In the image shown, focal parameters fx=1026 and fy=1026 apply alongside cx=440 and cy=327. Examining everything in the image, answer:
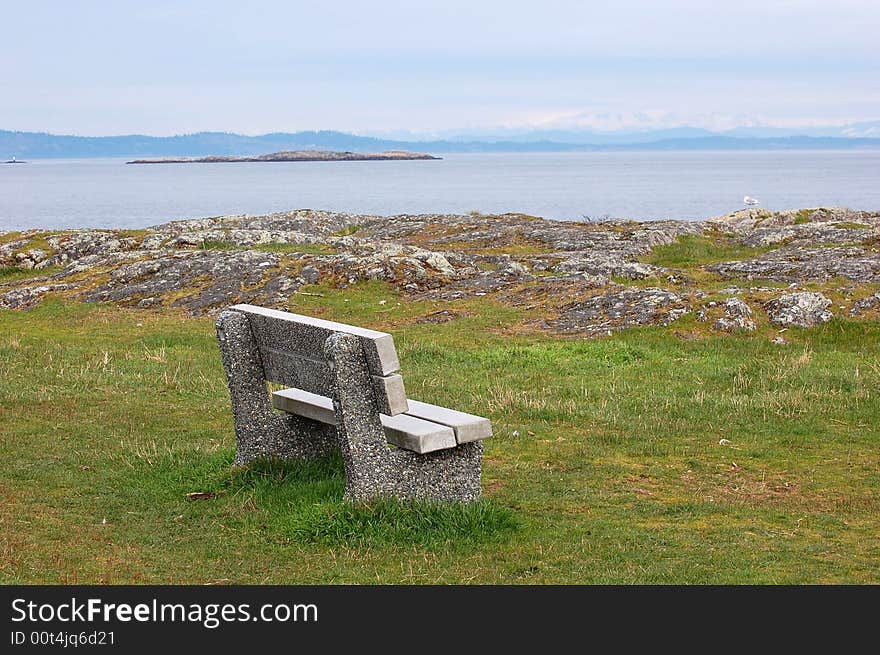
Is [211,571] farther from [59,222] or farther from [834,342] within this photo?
[59,222]

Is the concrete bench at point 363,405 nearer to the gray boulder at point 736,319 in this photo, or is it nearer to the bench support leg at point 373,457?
the bench support leg at point 373,457

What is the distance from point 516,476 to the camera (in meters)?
8.97

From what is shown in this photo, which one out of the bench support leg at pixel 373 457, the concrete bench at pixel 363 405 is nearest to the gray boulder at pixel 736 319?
the concrete bench at pixel 363 405

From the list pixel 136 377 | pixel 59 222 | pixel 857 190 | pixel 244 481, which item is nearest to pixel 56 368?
pixel 136 377

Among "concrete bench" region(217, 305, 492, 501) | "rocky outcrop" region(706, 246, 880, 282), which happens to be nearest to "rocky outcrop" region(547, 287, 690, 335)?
"rocky outcrop" region(706, 246, 880, 282)

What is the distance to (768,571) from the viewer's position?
21.2 feet

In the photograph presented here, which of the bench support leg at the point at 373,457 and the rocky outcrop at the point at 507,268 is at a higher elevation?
the bench support leg at the point at 373,457

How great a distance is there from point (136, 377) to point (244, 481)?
5682mm

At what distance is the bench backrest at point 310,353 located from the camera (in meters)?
7.07

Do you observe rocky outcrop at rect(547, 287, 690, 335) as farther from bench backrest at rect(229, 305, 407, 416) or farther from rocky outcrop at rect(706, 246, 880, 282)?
bench backrest at rect(229, 305, 407, 416)

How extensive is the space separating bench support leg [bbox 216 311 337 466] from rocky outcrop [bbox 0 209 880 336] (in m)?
8.84

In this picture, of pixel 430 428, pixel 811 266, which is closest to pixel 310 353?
pixel 430 428

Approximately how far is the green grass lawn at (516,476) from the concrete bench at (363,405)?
242 mm

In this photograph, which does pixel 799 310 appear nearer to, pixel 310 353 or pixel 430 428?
pixel 430 428
